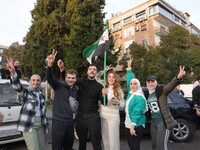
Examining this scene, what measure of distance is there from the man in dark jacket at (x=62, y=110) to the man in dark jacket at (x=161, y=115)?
1536 mm

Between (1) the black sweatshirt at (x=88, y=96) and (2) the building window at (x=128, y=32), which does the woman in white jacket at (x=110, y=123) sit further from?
(2) the building window at (x=128, y=32)

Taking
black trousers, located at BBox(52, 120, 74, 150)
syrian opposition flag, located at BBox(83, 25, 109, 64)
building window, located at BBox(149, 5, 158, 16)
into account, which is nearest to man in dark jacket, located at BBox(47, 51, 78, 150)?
black trousers, located at BBox(52, 120, 74, 150)

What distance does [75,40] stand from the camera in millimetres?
13180

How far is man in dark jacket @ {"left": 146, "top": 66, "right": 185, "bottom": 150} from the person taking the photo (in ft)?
9.76

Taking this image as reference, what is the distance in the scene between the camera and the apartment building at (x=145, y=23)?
1149 inches

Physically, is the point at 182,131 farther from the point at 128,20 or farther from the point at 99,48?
the point at 128,20

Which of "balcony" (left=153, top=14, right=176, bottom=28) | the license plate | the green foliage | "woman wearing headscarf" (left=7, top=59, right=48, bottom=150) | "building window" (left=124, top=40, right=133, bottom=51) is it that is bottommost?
the license plate

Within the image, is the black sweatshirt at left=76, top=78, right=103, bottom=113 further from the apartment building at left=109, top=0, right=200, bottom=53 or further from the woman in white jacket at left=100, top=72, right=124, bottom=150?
the apartment building at left=109, top=0, right=200, bottom=53

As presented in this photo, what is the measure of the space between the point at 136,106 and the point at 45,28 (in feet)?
48.0

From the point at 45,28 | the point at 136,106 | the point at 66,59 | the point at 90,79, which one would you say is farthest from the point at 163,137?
the point at 45,28

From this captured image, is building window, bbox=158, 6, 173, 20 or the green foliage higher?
building window, bbox=158, 6, 173, 20

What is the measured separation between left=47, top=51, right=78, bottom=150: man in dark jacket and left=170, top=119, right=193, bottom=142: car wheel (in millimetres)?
3427

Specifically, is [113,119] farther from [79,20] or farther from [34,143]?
[79,20]

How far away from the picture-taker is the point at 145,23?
3027cm
